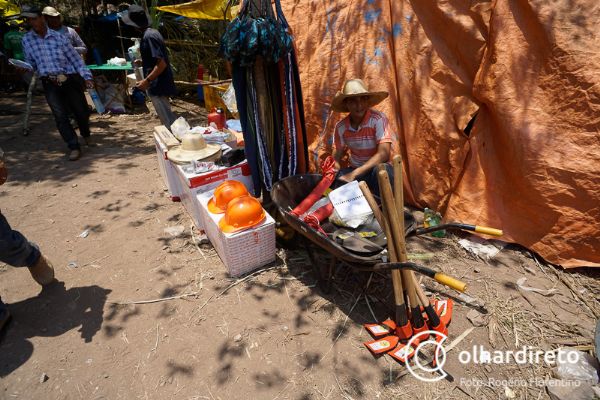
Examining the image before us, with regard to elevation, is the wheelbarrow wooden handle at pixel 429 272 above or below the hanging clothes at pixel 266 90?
below

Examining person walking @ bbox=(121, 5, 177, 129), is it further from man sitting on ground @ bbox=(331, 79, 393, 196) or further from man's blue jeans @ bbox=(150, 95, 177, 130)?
man sitting on ground @ bbox=(331, 79, 393, 196)

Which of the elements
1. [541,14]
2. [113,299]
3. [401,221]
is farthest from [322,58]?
[113,299]

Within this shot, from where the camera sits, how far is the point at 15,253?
2643 mm

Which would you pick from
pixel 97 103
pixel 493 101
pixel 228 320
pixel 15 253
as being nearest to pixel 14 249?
pixel 15 253

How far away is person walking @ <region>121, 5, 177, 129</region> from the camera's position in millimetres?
4492

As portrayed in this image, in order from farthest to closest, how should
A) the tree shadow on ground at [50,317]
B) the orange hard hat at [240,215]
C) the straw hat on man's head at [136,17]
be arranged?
the straw hat on man's head at [136,17], the orange hard hat at [240,215], the tree shadow on ground at [50,317]

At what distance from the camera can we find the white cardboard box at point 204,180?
135 inches

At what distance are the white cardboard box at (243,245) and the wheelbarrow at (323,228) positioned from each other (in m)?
0.30

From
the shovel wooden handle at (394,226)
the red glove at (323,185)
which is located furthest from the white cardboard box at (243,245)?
the shovel wooden handle at (394,226)

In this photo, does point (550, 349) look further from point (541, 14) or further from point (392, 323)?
point (541, 14)

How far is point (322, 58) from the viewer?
4.37 meters

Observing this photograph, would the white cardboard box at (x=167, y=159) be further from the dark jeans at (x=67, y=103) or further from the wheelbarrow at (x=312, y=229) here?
the dark jeans at (x=67, y=103)

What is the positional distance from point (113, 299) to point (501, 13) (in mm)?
4342

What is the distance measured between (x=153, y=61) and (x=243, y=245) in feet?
11.0
